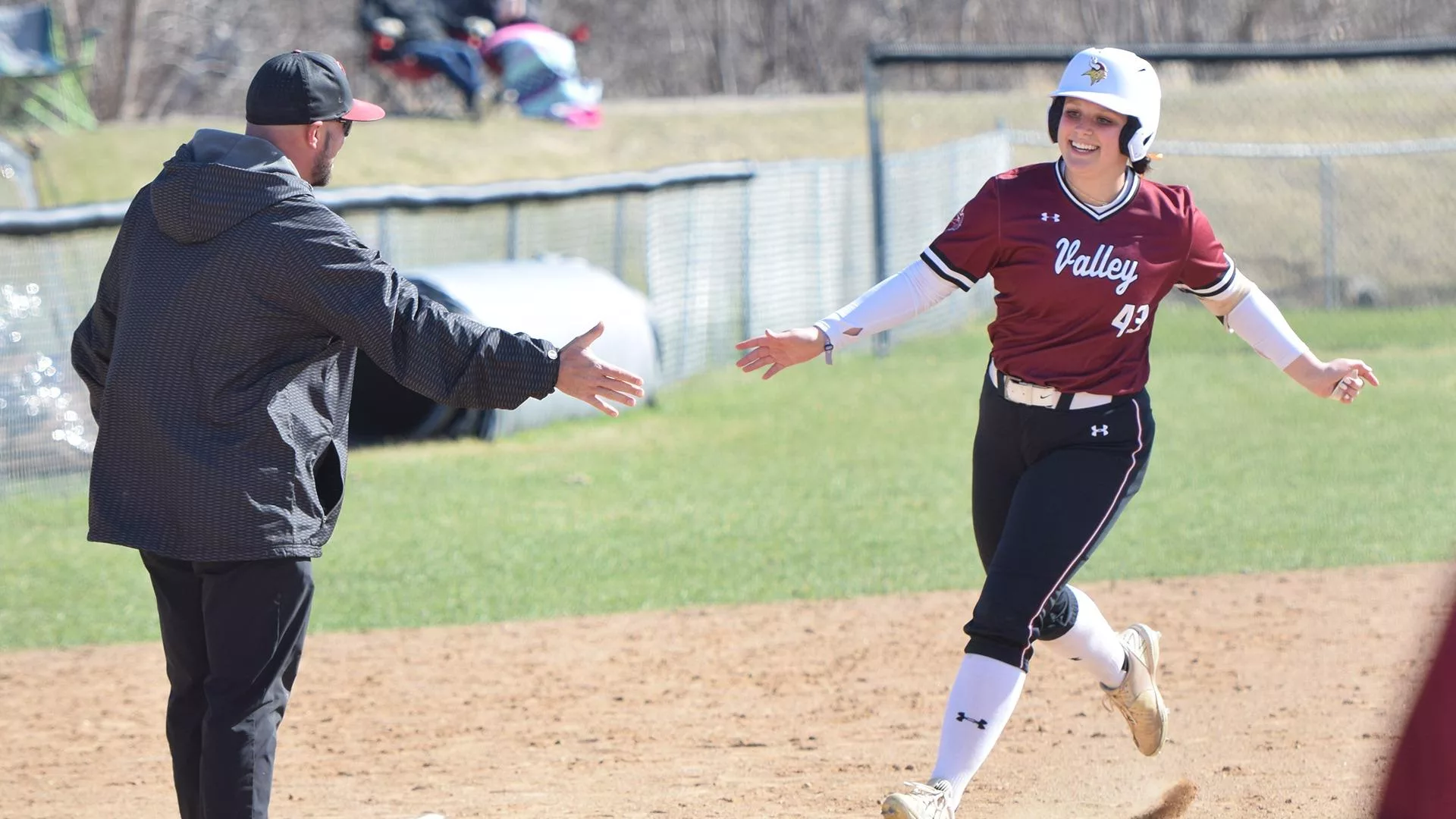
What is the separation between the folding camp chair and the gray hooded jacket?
802 inches

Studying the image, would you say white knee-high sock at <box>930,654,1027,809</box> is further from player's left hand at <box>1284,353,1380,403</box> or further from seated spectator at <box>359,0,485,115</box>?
seated spectator at <box>359,0,485,115</box>

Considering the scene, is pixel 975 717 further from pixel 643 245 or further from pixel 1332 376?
pixel 643 245

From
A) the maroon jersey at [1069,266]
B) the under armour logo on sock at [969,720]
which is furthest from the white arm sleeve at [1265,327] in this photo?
the under armour logo on sock at [969,720]

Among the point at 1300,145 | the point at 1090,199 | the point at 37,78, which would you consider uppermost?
the point at 1090,199

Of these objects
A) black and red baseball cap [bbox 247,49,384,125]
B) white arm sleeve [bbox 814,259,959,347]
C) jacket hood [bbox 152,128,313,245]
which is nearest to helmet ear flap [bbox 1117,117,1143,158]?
white arm sleeve [bbox 814,259,959,347]

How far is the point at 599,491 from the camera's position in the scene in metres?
10.6

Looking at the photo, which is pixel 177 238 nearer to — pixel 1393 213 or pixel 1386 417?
pixel 1386 417

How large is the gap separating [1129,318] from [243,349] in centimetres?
231

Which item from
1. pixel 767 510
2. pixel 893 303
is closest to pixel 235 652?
pixel 893 303

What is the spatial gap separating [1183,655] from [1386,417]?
6238mm

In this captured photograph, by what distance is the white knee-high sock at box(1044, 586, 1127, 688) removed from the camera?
4.79 m

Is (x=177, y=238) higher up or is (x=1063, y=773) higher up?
(x=177, y=238)

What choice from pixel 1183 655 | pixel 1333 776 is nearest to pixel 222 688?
pixel 1333 776

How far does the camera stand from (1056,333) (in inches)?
175
